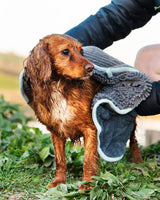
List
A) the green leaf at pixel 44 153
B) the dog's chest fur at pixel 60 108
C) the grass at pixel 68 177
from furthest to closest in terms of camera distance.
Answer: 1. the green leaf at pixel 44 153
2. the grass at pixel 68 177
3. the dog's chest fur at pixel 60 108

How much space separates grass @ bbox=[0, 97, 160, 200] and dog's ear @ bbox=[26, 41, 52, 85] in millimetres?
885

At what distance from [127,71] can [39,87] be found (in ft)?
2.41

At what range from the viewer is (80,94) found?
2.25 metres

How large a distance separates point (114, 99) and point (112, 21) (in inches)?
39.6

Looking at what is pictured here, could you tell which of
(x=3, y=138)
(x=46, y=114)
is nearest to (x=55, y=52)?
(x=46, y=114)

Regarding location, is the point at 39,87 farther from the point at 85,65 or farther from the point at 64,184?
the point at 64,184

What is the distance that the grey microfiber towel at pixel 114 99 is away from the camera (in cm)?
226

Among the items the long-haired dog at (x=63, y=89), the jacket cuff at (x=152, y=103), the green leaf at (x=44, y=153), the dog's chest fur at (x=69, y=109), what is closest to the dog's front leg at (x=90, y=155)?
the long-haired dog at (x=63, y=89)

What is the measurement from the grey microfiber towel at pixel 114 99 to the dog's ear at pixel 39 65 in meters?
0.41

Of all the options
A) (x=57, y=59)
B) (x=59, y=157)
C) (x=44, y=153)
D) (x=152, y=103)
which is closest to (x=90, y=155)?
(x=59, y=157)

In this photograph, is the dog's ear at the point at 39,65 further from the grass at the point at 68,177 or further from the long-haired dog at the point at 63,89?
the grass at the point at 68,177

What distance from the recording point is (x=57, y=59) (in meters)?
2.06

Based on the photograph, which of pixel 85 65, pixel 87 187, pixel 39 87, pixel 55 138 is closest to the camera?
pixel 85 65

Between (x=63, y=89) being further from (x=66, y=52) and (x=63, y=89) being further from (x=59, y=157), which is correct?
(x=59, y=157)
